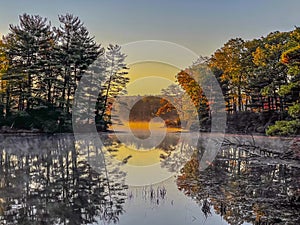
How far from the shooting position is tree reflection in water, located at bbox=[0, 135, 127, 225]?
653cm

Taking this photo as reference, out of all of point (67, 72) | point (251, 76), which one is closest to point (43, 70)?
point (67, 72)

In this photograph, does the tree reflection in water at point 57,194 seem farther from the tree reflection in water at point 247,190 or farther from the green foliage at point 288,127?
the green foliage at point 288,127

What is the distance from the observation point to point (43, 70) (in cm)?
2881

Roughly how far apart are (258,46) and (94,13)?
1702 cm

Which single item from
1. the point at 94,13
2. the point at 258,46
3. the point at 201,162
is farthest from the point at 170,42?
the point at 201,162

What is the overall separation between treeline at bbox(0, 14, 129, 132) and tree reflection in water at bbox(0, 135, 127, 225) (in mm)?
15937

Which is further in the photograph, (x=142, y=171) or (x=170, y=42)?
(x=170, y=42)

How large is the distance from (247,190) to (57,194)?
483 cm

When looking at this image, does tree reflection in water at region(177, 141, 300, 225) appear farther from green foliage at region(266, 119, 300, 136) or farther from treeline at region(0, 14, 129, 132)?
treeline at region(0, 14, 129, 132)

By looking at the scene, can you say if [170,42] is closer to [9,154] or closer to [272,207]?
[9,154]

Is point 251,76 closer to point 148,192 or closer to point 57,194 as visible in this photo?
point 148,192

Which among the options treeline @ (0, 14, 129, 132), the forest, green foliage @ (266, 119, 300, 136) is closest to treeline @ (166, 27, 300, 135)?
the forest

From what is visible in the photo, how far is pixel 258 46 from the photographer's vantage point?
32.9 metres

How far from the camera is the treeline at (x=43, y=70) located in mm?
28422
